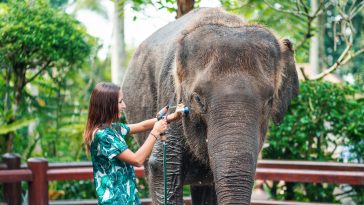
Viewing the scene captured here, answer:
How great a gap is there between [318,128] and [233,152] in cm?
580

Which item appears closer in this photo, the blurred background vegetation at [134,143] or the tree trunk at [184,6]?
the tree trunk at [184,6]

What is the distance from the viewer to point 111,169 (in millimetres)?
5227

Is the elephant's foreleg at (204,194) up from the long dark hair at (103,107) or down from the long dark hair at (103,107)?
down

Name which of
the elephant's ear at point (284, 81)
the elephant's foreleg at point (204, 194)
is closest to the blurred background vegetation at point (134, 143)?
the elephant's foreleg at point (204, 194)

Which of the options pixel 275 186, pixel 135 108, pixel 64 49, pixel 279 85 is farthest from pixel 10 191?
pixel 279 85

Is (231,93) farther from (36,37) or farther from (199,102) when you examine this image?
→ (36,37)

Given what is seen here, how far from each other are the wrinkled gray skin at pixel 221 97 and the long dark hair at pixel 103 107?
0.66 metres

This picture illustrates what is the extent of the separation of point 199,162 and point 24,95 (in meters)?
6.75

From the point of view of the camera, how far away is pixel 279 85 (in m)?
6.05

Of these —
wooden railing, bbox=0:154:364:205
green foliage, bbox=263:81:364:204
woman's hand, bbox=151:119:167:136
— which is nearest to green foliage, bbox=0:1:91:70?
wooden railing, bbox=0:154:364:205

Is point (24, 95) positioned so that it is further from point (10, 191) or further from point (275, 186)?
point (275, 186)

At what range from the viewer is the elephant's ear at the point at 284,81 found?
6043 millimetres

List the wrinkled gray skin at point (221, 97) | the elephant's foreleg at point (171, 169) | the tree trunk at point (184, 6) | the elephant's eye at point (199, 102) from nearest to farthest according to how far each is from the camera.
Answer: the wrinkled gray skin at point (221, 97)
the elephant's eye at point (199, 102)
the elephant's foreleg at point (171, 169)
the tree trunk at point (184, 6)

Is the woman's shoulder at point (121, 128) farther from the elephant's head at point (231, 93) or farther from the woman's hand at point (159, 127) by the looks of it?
the elephant's head at point (231, 93)
